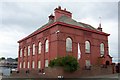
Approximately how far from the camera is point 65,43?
32.0 m

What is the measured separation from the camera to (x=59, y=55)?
101ft

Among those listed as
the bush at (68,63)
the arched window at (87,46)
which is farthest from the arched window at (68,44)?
the bush at (68,63)

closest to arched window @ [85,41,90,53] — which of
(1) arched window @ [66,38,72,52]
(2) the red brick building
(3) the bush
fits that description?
(2) the red brick building

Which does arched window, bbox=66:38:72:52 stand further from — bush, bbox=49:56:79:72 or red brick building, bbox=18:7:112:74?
bush, bbox=49:56:79:72

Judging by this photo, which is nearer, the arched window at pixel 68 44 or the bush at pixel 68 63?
the bush at pixel 68 63

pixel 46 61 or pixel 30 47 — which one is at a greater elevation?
pixel 30 47

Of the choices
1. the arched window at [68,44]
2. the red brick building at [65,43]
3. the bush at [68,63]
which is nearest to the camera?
the bush at [68,63]

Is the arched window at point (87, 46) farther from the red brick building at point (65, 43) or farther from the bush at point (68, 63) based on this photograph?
the bush at point (68, 63)

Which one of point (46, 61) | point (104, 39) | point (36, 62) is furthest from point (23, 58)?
point (104, 39)

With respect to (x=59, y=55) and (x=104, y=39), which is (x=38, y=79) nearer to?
(x=59, y=55)

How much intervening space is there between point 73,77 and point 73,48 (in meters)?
6.96

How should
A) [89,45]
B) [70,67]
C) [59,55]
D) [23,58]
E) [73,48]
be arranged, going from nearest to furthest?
[70,67]
[59,55]
[73,48]
[89,45]
[23,58]

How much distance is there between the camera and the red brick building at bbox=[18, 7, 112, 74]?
1252 inches

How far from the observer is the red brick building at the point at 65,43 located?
31797mm
